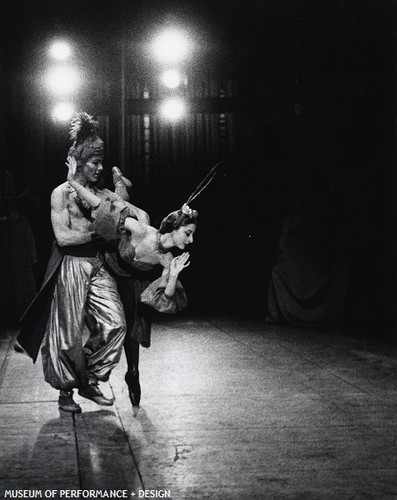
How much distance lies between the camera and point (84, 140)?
22.6 feet

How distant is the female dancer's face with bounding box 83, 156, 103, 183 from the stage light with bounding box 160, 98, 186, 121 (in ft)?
28.0

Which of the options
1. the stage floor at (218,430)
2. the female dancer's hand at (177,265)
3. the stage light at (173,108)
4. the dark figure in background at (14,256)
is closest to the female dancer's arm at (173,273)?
the female dancer's hand at (177,265)

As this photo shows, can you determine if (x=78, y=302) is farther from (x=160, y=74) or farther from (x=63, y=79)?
(x=160, y=74)

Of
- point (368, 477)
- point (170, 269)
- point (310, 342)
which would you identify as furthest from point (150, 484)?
point (310, 342)

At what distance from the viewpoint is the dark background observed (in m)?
12.8

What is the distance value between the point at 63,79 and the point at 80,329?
30.0 ft

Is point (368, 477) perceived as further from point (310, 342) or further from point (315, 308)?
point (315, 308)

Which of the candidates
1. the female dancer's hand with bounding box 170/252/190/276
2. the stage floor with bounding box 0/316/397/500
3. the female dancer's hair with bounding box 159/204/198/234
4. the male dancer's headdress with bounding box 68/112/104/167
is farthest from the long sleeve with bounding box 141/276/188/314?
the male dancer's headdress with bounding box 68/112/104/167

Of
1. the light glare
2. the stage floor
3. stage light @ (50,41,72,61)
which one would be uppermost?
stage light @ (50,41,72,61)

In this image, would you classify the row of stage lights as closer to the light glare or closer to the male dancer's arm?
the light glare

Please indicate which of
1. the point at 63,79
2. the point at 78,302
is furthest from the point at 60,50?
the point at 78,302

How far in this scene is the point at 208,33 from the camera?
15.1m

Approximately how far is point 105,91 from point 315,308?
5.99 meters

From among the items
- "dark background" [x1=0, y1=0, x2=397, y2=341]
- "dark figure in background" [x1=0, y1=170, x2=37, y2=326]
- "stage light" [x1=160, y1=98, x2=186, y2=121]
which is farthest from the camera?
"stage light" [x1=160, y1=98, x2=186, y2=121]
